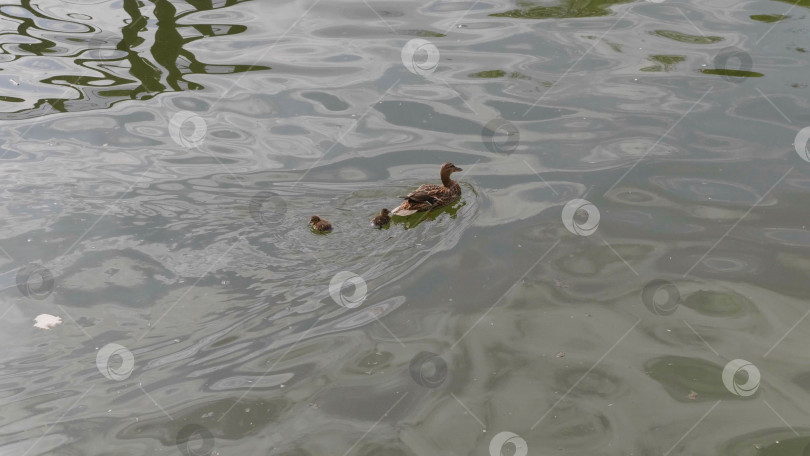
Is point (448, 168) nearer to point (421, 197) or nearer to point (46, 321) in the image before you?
point (421, 197)

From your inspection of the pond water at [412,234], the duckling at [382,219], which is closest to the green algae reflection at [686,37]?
the pond water at [412,234]

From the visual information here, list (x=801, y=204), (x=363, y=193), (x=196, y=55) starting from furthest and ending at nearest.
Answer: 1. (x=196, y=55)
2. (x=363, y=193)
3. (x=801, y=204)

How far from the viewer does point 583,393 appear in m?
6.74

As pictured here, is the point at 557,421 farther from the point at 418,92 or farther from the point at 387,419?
the point at 418,92

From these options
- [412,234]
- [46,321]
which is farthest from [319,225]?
[46,321]

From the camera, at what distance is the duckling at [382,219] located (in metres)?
9.05

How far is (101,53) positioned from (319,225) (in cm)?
656

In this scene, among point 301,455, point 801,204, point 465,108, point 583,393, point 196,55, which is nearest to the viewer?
point 301,455

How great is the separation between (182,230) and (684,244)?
5.35m

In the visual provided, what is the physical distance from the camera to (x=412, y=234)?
29.7ft

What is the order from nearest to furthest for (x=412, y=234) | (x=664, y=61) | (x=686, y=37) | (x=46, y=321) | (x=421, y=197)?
(x=46, y=321) → (x=412, y=234) → (x=421, y=197) → (x=664, y=61) → (x=686, y=37)

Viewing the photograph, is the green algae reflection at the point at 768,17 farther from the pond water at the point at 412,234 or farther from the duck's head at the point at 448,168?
the duck's head at the point at 448,168

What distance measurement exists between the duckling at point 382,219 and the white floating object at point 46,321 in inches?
132

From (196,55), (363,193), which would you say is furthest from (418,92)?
(196,55)
